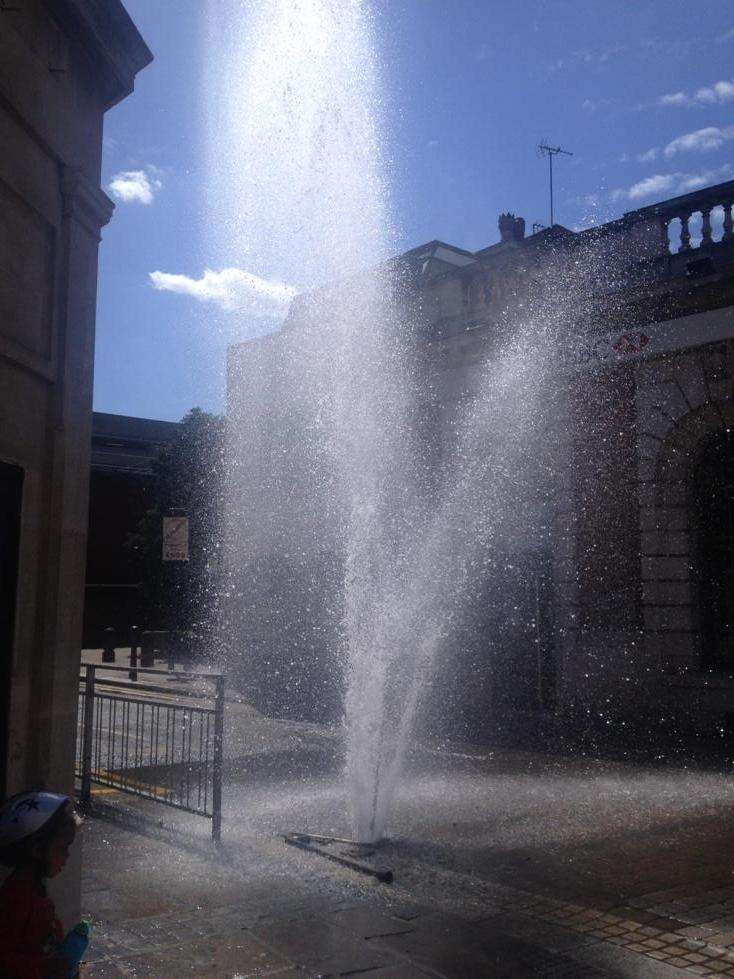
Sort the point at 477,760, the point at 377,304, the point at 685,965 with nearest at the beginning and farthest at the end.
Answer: the point at 685,965, the point at 477,760, the point at 377,304

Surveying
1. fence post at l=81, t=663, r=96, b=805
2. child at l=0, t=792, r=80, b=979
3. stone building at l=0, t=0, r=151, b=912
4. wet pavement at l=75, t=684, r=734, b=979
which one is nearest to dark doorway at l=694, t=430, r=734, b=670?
wet pavement at l=75, t=684, r=734, b=979

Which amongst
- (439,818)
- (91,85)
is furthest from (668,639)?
(91,85)

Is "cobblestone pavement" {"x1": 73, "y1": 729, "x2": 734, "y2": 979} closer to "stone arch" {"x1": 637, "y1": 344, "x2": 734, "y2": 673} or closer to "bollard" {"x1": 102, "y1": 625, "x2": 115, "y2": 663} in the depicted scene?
"stone arch" {"x1": 637, "y1": 344, "x2": 734, "y2": 673}

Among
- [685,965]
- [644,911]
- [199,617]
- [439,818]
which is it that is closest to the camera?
[685,965]

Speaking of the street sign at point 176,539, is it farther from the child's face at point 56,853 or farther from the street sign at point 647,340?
the child's face at point 56,853

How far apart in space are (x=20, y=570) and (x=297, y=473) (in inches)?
561

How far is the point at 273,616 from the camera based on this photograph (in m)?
18.6

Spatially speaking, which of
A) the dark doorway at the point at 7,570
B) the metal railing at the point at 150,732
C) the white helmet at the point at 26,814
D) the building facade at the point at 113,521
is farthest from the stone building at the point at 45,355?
the building facade at the point at 113,521

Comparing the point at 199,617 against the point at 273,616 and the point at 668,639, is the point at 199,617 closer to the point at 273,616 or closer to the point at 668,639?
the point at 273,616

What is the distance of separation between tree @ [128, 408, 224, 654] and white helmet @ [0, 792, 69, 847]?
19.1 metres

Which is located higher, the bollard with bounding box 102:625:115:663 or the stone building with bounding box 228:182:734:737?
the stone building with bounding box 228:182:734:737

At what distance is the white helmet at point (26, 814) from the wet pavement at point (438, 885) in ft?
5.55

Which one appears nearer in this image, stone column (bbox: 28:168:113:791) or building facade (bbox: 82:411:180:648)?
stone column (bbox: 28:168:113:791)

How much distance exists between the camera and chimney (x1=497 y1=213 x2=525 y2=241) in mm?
19047
